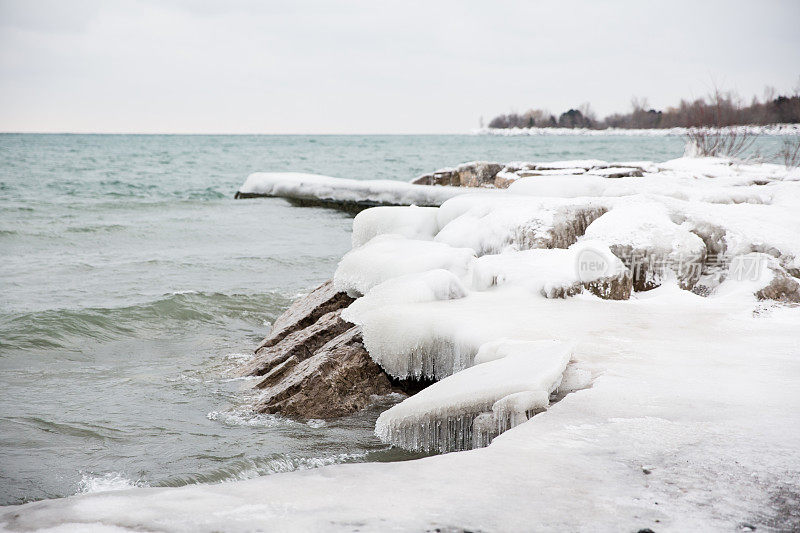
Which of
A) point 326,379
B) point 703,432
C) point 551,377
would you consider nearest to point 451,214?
point 326,379

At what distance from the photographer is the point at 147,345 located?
6766 mm

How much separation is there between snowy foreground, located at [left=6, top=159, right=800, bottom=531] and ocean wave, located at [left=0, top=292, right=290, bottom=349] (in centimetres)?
246

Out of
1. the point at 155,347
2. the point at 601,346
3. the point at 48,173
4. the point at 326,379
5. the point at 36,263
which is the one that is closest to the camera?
the point at 601,346

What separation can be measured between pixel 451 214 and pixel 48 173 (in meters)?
29.0

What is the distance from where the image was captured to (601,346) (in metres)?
3.75

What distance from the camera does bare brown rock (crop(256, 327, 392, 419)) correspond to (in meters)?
4.40

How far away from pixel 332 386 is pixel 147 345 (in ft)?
10.3

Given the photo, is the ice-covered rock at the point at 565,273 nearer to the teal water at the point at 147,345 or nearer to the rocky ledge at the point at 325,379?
the rocky ledge at the point at 325,379

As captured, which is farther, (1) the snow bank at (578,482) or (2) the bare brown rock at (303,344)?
(2) the bare brown rock at (303,344)

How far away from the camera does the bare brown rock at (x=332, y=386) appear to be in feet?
14.4

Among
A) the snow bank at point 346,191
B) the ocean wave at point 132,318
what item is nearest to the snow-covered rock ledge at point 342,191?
the snow bank at point 346,191

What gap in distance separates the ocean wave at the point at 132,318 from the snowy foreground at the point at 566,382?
2463 millimetres

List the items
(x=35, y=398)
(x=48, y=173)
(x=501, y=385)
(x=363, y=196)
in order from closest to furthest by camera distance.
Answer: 1. (x=501, y=385)
2. (x=35, y=398)
3. (x=363, y=196)
4. (x=48, y=173)

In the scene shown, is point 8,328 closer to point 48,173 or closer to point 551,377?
point 551,377
